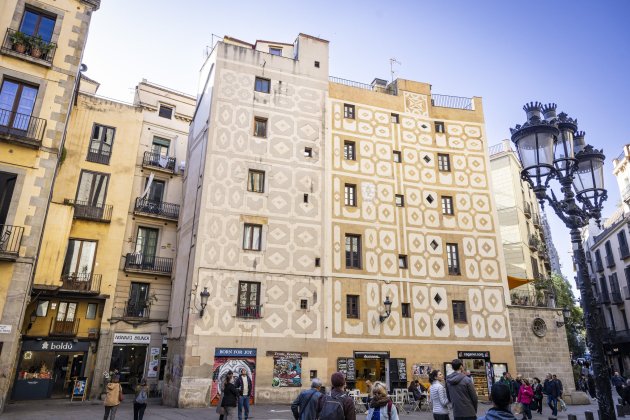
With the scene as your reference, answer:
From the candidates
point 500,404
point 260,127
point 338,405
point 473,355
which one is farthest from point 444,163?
point 500,404

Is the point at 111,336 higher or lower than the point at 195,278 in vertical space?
lower

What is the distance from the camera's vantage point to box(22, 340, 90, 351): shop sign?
21.6 metres

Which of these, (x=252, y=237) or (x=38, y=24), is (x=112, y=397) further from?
(x=38, y=24)

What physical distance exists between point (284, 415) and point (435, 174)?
53.8ft

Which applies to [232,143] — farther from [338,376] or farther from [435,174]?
[338,376]

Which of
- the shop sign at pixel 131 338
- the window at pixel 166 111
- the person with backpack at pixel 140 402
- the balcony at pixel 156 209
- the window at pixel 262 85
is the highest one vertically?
the window at pixel 166 111

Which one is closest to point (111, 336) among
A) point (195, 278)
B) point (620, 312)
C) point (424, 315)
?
point (195, 278)

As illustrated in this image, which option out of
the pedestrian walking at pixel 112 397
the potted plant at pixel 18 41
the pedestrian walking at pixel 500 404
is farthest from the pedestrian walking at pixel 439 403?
the potted plant at pixel 18 41

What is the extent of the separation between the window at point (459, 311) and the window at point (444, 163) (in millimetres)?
8080

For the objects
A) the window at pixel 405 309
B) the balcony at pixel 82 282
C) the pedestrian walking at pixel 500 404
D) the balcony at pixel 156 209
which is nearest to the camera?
the pedestrian walking at pixel 500 404

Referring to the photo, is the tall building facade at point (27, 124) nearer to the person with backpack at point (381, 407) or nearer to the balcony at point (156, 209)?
the balcony at point (156, 209)

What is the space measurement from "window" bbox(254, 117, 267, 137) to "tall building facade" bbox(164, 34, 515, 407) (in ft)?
0.26

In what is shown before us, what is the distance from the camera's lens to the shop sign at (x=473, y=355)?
890 inches

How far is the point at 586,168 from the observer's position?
1001 centimetres
